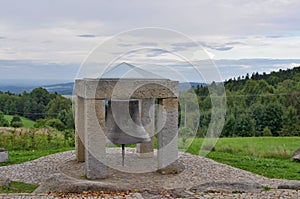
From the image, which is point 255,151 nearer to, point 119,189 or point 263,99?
point 119,189

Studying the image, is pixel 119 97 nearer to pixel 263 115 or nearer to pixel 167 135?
pixel 167 135

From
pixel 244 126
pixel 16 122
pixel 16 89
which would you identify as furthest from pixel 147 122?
pixel 16 89

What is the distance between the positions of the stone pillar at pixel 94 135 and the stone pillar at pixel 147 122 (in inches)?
109

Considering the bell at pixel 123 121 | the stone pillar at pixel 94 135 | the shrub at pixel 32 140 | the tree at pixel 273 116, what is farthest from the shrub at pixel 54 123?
the bell at pixel 123 121

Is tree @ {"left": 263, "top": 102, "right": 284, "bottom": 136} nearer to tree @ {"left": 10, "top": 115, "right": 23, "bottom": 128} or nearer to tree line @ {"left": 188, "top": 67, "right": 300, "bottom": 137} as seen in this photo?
tree line @ {"left": 188, "top": 67, "right": 300, "bottom": 137}

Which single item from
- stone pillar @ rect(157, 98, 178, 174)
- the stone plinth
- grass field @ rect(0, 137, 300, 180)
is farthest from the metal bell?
grass field @ rect(0, 137, 300, 180)

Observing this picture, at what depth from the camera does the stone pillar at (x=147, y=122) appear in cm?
1166

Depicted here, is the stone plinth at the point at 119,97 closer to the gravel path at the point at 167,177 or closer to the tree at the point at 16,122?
the gravel path at the point at 167,177

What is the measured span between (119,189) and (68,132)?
837cm

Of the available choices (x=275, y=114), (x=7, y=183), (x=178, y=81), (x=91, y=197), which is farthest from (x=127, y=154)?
(x=275, y=114)

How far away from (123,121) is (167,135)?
1.38 metres

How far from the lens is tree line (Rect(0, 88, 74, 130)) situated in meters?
19.0

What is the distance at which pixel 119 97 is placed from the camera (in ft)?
29.1

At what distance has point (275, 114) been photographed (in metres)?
20.5
